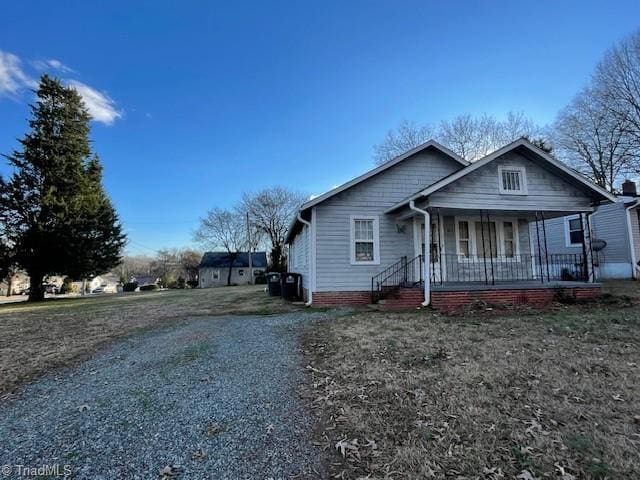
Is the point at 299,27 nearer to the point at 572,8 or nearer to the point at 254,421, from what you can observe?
the point at 572,8

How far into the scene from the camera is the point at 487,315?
8273 mm

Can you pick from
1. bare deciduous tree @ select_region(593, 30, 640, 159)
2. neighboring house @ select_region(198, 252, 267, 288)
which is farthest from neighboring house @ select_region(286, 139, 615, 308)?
neighboring house @ select_region(198, 252, 267, 288)

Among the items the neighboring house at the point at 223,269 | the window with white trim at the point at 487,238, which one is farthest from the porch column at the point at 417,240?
the neighboring house at the point at 223,269

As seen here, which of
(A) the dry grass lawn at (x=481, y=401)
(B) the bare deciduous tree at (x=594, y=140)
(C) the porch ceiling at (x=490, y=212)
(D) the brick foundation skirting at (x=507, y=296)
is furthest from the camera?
(B) the bare deciduous tree at (x=594, y=140)

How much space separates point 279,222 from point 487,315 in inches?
1282

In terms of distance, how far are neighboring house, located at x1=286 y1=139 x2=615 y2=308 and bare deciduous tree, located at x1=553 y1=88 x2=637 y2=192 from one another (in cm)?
1922

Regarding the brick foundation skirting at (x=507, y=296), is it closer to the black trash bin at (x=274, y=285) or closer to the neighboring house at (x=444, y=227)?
the neighboring house at (x=444, y=227)

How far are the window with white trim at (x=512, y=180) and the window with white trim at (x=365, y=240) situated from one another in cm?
401

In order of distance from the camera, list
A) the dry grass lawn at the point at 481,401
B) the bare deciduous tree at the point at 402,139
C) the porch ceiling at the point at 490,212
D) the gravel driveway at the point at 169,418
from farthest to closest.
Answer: the bare deciduous tree at the point at 402,139 → the porch ceiling at the point at 490,212 → the gravel driveway at the point at 169,418 → the dry grass lawn at the point at 481,401

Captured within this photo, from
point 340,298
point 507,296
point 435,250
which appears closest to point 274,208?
point 340,298

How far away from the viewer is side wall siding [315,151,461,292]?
10.8 m

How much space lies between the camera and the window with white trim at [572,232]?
17047mm

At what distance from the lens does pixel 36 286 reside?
20.6m

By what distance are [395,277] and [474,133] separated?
20.7 m
